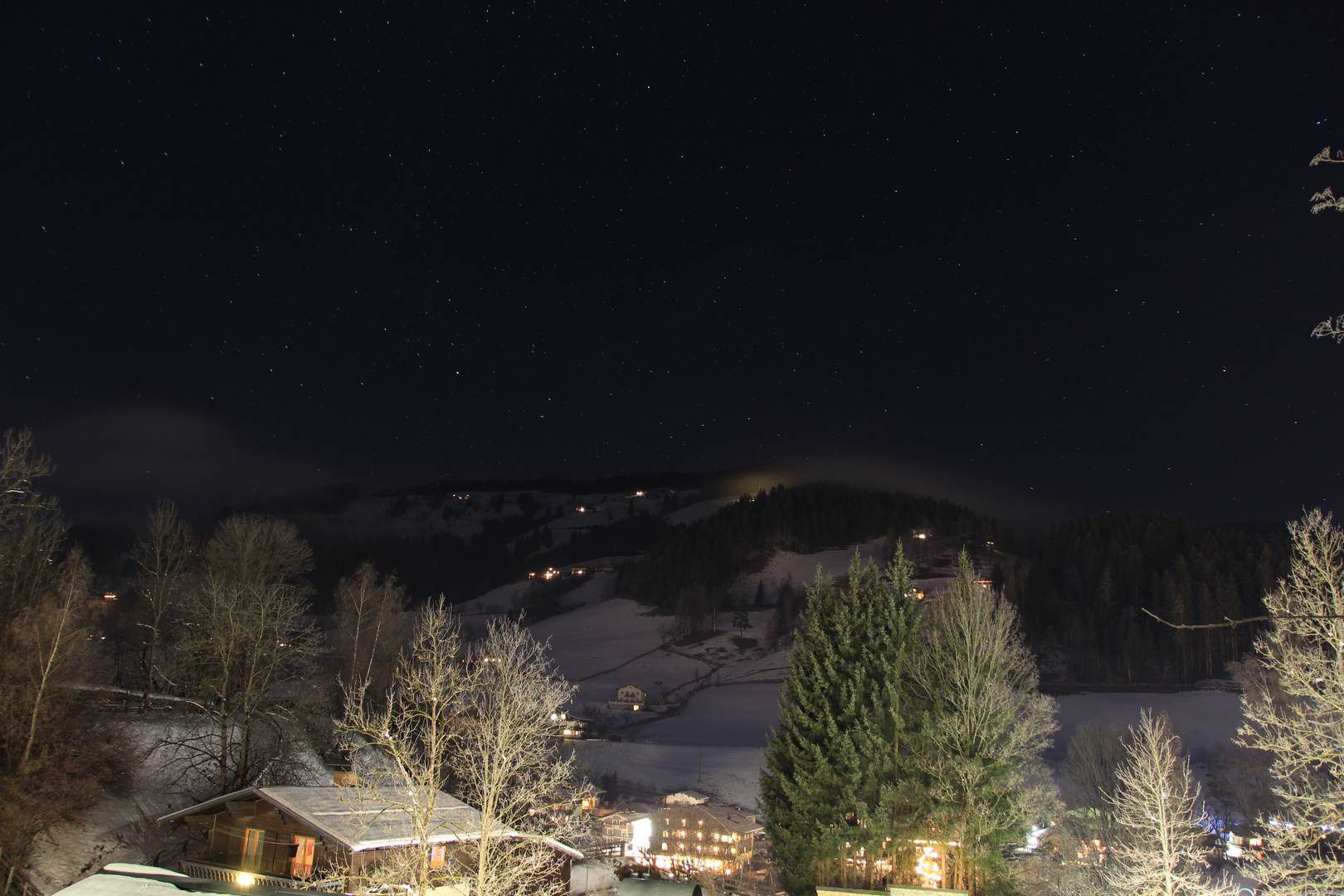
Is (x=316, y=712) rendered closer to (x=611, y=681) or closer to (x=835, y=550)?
(x=611, y=681)

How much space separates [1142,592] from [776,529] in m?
69.4

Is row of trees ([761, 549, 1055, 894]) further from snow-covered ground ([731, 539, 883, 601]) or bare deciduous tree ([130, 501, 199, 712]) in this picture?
snow-covered ground ([731, 539, 883, 601])

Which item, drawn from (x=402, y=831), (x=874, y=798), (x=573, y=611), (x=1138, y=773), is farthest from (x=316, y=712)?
(x=573, y=611)

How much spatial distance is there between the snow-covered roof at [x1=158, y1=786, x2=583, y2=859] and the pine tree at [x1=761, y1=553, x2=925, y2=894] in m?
6.70

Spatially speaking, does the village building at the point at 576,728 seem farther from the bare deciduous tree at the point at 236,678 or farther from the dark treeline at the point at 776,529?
the dark treeline at the point at 776,529

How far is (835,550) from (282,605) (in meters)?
139

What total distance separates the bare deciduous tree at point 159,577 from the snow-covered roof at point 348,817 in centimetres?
1903

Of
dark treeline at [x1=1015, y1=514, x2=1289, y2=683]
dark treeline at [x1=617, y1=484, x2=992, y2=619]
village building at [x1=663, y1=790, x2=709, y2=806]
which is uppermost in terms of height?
dark treeline at [x1=617, y1=484, x2=992, y2=619]

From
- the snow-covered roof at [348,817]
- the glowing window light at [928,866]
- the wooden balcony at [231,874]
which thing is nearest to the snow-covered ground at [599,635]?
the wooden balcony at [231,874]

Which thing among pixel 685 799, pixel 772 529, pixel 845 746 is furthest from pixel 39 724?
pixel 772 529

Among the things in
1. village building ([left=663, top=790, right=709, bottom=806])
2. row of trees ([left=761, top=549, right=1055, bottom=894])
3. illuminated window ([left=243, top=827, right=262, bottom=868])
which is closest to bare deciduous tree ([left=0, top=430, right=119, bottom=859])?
illuminated window ([left=243, top=827, right=262, bottom=868])

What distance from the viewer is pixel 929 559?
470 ft

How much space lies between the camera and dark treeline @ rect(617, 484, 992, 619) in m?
151

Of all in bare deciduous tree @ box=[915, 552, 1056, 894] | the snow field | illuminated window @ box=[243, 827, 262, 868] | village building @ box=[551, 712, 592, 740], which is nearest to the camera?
bare deciduous tree @ box=[915, 552, 1056, 894]
